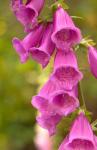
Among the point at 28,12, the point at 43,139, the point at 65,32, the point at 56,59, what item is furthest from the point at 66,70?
the point at 43,139

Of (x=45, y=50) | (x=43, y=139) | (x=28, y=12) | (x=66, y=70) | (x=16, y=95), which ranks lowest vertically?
(x=43, y=139)

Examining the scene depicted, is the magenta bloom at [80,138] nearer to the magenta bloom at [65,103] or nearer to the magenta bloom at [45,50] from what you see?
the magenta bloom at [65,103]

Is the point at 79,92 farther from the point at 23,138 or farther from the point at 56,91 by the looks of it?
the point at 23,138

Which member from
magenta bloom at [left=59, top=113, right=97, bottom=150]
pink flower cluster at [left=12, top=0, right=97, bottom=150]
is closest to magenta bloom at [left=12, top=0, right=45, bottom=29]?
pink flower cluster at [left=12, top=0, right=97, bottom=150]

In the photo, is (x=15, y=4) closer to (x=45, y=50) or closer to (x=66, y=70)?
(x=45, y=50)

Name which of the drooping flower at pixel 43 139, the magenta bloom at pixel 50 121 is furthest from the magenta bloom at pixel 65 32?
the drooping flower at pixel 43 139

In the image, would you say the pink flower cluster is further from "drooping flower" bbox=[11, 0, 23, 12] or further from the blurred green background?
the blurred green background

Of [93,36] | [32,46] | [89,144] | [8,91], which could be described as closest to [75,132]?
[89,144]

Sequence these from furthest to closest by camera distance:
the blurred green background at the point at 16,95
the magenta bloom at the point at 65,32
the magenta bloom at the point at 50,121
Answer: the blurred green background at the point at 16,95 → the magenta bloom at the point at 50,121 → the magenta bloom at the point at 65,32
